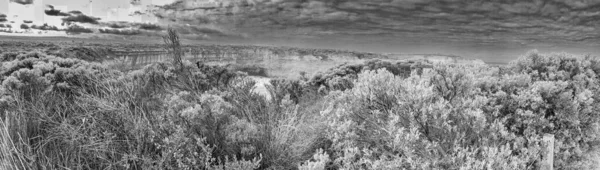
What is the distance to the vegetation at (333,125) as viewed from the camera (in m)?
3.36

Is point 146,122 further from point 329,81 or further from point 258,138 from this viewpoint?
point 329,81

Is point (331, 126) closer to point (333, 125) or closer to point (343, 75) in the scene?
point (333, 125)

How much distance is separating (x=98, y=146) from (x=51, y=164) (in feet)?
1.43

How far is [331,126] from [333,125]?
0.11 ft

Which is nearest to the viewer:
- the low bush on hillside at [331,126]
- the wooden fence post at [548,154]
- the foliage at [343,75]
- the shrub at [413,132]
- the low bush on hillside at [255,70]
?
the shrub at [413,132]

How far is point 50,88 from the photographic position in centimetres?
566

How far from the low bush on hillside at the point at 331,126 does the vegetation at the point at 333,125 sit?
18 mm

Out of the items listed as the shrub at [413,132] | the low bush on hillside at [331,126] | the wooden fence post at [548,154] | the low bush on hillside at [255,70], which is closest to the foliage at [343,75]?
the low bush on hillside at [331,126]

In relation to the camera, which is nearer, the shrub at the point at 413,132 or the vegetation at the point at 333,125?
the shrub at the point at 413,132

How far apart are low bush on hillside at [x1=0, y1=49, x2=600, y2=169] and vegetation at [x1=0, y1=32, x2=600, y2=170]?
2 centimetres

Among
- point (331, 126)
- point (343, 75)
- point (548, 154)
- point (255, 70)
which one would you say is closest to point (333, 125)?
point (331, 126)

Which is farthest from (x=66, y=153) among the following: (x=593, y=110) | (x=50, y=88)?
(x=593, y=110)

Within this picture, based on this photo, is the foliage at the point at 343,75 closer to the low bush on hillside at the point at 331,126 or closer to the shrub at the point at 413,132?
the low bush on hillside at the point at 331,126

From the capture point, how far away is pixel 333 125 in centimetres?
394
